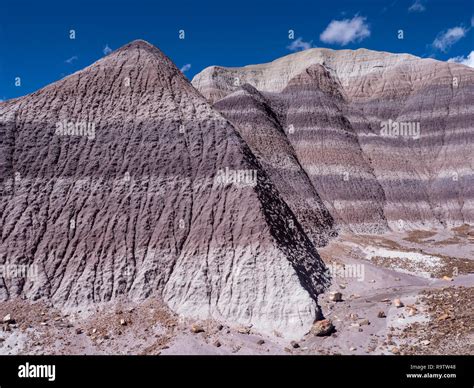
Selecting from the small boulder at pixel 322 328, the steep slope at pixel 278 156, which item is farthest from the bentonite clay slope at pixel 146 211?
the steep slope at pixel 278 156

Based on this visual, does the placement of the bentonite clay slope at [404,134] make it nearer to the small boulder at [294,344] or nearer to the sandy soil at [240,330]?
the sandy soil at [240,330]

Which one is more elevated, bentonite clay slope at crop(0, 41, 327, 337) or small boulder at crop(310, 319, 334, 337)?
bentonite clay slope at crop(0, 41, 327, 337)

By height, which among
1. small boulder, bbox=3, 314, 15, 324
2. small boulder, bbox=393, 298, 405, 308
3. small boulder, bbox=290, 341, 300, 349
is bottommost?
small boulder, bbox=290, 341, 300, 349

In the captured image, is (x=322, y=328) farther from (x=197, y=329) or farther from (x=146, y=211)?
(x=146, y=211)

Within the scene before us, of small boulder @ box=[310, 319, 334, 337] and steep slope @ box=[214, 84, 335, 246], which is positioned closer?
small boulder @ box=[310, 319, 334, 337]

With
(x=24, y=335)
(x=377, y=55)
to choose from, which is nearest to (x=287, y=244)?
(x=24, y=335)

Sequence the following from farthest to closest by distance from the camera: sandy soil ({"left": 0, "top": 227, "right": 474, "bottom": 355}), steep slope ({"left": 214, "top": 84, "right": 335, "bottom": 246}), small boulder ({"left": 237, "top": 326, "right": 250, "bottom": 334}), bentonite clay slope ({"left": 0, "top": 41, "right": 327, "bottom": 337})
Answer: steep slope ({"left": 214, "top": 84, "right": 335, "bottom": 246}) < bentonite clay slope ({"left": 0, "top": 41, "right": 327, "bottom": 337}) < small boulder ({"left": 237, "top": 326, "right": 250, "bottom": 334}) < sandy soil ({"left": 0, "top": 227, "right": 474, "bottom": 355})

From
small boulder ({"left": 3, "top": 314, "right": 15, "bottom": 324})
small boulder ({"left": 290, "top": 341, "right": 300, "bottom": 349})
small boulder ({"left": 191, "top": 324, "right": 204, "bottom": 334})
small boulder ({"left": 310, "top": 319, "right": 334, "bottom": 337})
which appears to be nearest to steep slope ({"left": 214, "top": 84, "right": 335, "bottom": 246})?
small boulder ({"left": 310, "top": 319, "right": 334, "bottom": 337})

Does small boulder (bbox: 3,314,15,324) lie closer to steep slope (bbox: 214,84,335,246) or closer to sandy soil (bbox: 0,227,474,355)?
sandy soil (bbox: 0,227,474,355)
